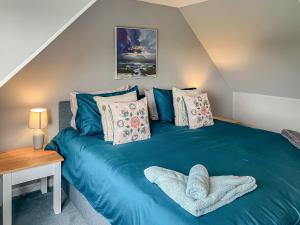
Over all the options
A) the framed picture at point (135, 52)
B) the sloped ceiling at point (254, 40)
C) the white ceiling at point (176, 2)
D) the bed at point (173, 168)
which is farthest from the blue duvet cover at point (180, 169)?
the white ceiling at point (176, 2)

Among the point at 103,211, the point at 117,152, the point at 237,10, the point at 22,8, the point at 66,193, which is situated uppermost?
the point at 237,10

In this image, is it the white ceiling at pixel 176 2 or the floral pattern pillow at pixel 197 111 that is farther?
the white ceiling at pixel 176 2

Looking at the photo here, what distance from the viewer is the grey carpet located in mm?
2225

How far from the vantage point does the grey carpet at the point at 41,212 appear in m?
2.22

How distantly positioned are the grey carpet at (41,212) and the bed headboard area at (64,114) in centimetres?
69

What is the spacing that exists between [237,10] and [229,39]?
519 millimetres

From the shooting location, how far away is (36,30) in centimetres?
170

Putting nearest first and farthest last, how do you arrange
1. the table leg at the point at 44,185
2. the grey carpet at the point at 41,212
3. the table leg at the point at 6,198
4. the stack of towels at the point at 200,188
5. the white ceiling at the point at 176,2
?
1. the stack of towels at the point at 200,188
2. the table leg at the point at 6,198
3. the grey carpet at the point at 41,212
4. the table leg at the point at 44,185
5. the white ceiling at the point at 176,2

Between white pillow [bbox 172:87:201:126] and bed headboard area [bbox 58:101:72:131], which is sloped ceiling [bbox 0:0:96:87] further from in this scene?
white pillow [bbox 172:87:201:126]

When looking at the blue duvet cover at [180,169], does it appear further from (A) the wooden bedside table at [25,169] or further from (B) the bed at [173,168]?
(A) the wooden bedside table at [25,169]

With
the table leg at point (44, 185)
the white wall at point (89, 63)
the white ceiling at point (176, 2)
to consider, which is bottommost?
the table leg at point (44, 185)

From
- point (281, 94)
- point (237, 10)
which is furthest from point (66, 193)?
point (281, 94)

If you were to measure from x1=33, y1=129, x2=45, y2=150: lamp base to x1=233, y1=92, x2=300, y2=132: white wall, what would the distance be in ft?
9.71

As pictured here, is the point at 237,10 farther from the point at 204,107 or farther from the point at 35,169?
the point at 35,169
